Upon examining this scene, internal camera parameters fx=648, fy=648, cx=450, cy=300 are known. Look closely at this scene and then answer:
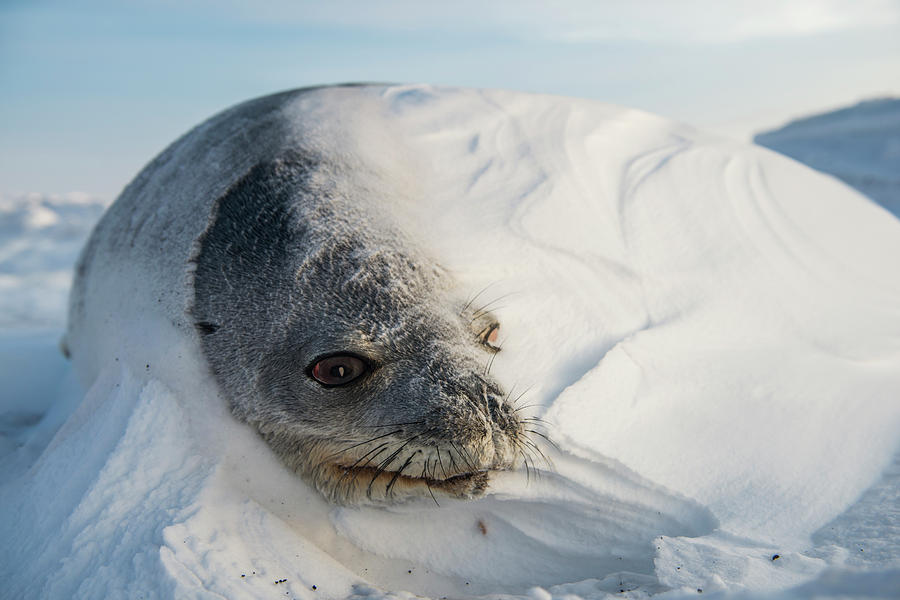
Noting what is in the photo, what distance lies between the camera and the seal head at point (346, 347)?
5.63 ft

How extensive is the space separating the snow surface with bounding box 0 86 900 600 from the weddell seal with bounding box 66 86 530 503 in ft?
0.39

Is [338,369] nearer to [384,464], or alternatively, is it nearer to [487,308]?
[384,464]

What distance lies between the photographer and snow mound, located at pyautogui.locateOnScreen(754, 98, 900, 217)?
6828mm

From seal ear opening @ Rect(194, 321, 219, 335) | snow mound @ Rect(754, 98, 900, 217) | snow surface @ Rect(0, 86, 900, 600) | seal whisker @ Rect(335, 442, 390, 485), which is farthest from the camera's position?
snow mound @ Rect(754, 98, 900, 217)

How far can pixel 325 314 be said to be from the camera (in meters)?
1.87

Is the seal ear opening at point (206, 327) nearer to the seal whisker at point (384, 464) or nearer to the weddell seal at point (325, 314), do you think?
the weddell seal at point (325, 314)

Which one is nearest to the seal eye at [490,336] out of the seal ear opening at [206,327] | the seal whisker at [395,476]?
the seal whisker at [395,476]

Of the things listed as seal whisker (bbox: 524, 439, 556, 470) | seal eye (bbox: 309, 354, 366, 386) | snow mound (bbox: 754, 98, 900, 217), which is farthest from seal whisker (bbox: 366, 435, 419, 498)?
snow mound (bbox: 754, 98, 900, 217)

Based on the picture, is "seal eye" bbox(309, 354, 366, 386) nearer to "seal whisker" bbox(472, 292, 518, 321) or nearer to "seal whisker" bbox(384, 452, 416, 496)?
"seal whisker" bbox(384, 452, 416, 496)

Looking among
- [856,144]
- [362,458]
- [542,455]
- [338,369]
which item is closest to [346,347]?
[338,369]

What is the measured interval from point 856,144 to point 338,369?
7971mm

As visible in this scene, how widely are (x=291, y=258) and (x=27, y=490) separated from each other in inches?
44.2

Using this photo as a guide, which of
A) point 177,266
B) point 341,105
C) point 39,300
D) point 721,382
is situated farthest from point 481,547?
point 39,300

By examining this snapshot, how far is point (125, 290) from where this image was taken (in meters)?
2.36
